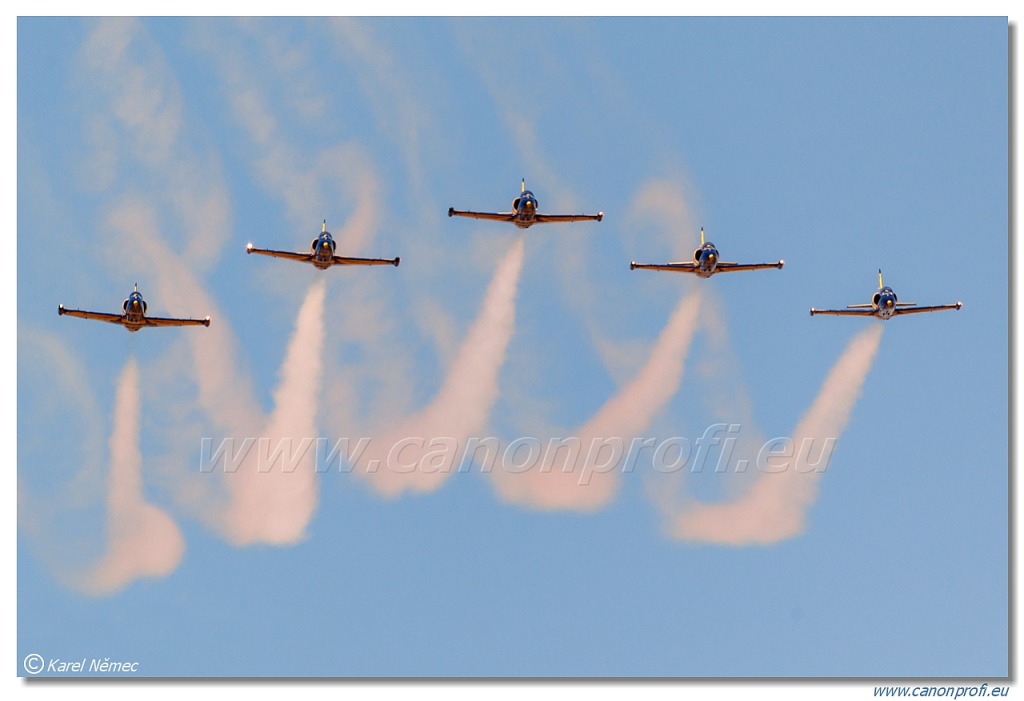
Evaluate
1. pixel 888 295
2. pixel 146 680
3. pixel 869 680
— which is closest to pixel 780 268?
pixel 888 295

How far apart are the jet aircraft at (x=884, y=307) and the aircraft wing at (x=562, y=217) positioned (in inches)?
580

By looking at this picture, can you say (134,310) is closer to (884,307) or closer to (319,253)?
(319,253)

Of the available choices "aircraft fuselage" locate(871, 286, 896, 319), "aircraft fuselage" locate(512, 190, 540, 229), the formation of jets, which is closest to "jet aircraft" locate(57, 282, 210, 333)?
the formation of jets

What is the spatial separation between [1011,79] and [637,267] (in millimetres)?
23089

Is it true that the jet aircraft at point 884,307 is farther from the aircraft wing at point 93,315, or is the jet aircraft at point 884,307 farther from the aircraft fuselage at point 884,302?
the aircraft wing at point 93,315

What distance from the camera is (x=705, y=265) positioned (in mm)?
106062

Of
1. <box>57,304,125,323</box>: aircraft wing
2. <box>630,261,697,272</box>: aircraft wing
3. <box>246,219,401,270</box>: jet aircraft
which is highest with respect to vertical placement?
<box>630,261,697,272</box>: aircraft wing

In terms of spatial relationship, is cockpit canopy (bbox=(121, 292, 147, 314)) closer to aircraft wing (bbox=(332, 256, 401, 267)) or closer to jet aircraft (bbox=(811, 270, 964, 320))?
aircraft wing (bbox=(332, 256, 401, 267))

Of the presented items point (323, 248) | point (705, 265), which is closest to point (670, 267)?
point (705, 265)

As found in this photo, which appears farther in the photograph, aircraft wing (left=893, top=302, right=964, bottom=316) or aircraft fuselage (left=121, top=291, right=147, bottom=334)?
aircraft wing (left=893, top=302, right=964, bottom=316)

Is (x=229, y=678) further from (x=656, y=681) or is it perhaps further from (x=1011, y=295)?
(x=1011, y=295)

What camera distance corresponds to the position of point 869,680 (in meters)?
97.1

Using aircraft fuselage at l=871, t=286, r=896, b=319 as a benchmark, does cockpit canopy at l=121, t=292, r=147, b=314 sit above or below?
below

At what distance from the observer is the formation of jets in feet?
342
